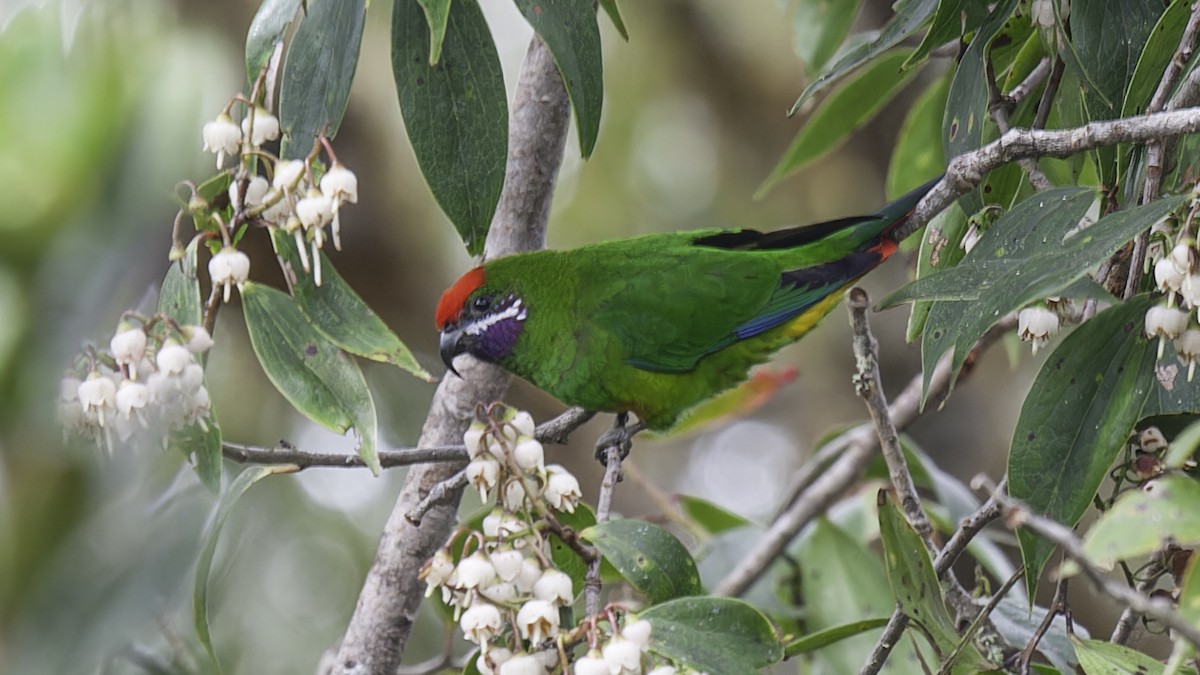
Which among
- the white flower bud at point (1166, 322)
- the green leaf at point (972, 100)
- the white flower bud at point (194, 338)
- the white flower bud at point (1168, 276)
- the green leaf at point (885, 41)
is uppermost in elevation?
the green leaf at point (885, 41)

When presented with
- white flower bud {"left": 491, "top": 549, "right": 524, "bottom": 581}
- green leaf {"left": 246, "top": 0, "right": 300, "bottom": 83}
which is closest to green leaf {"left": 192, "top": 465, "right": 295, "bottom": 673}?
white flower bud {"left": 491, "top": 549, "right": 524, "bottom": 581}

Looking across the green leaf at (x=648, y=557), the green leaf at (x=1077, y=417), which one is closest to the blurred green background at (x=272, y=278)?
the green leaf at (x=648, y=557)

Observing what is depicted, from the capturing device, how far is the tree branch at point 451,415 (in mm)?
1912

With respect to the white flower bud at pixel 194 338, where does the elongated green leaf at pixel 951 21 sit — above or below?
above

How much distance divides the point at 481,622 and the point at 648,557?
26 cm

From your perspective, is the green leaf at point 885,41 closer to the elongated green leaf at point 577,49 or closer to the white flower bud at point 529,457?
the elongated green leaf at point 577,49

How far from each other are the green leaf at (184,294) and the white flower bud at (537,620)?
23.5 inches

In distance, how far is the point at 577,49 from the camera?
1.52 meters

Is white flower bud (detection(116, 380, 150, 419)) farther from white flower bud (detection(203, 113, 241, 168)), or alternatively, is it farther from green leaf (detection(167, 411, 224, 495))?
white flower bud (detection(203, 113, 241, 168))

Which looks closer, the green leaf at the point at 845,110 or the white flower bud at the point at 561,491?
the white flower bud at the point at 561,491

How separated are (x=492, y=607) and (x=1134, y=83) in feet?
3.59

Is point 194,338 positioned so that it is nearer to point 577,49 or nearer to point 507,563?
point 507,563

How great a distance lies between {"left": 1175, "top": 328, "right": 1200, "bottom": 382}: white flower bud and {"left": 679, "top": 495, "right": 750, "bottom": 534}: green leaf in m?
1.82

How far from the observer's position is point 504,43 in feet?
16.5
